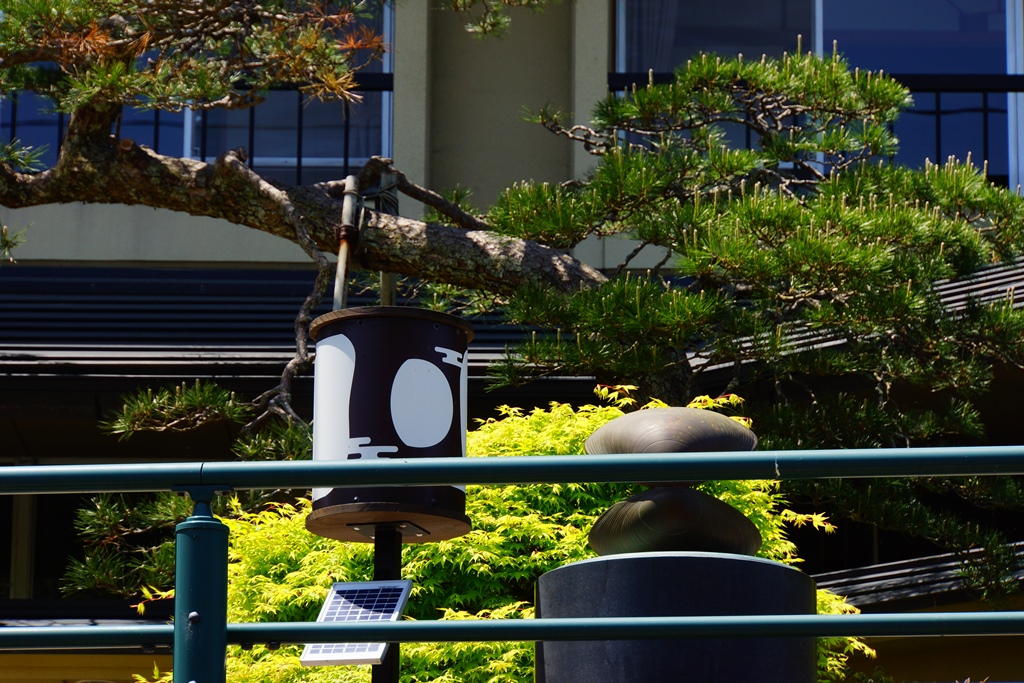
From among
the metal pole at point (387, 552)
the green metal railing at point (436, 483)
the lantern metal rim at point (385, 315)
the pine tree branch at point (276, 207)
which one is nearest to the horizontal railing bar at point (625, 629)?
the green metal railing at point (436, 483)

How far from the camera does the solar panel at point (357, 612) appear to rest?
2367 millimetres

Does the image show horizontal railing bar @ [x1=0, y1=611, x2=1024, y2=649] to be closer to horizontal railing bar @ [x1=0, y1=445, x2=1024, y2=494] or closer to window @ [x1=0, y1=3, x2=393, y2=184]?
horizontal railing bar @ [x1=0, y1=445, x2=1024, y2=494]

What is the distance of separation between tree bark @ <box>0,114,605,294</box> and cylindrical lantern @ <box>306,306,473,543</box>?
281 cm

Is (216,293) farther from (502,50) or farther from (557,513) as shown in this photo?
(557,513)

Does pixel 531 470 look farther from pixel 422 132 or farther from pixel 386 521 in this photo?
pixel 422 132

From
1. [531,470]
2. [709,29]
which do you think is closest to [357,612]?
[531,470]

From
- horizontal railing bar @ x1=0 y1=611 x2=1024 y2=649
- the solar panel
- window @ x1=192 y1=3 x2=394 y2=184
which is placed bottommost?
the solar panel

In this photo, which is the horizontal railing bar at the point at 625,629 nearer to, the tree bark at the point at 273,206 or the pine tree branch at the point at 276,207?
the tree bark at the point at 273,206

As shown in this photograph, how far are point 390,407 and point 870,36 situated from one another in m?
8.01

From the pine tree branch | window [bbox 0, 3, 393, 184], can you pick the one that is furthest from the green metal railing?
window [bbox 0, 3, 393, 184]

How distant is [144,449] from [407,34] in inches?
140

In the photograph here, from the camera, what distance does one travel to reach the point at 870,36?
33.8 feet

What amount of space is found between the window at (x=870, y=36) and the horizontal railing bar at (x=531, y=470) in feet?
27.4

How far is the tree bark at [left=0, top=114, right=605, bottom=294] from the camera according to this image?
21.6 feet
